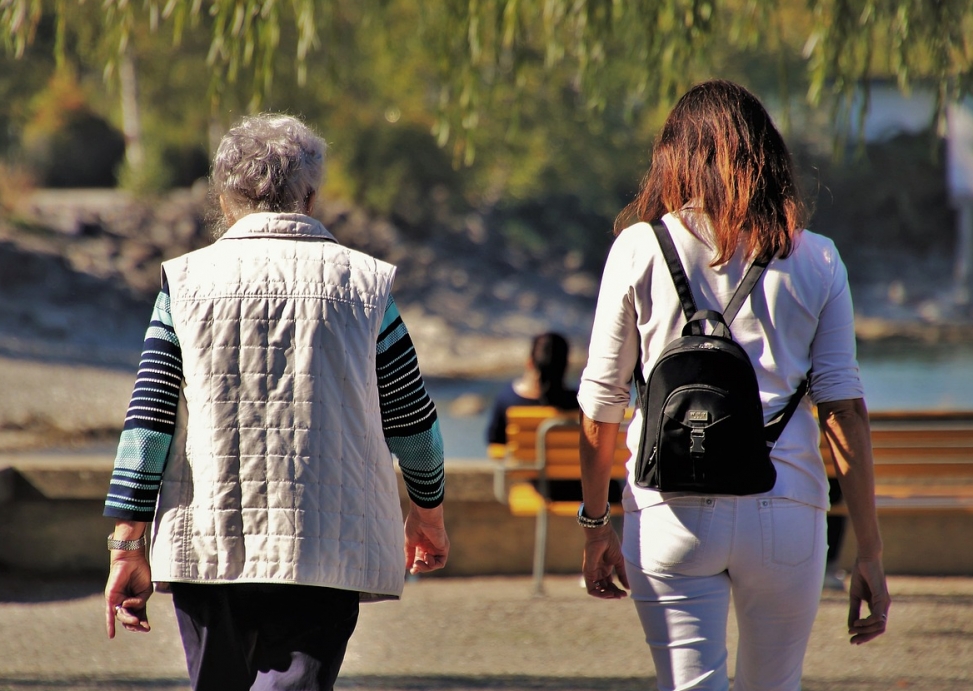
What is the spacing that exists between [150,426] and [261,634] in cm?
44

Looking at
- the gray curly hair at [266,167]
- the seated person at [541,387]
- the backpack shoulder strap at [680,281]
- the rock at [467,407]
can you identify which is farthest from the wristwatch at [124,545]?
the rock at [467,407]

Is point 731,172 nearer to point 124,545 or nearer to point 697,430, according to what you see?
point 697,430

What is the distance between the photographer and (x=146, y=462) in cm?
218

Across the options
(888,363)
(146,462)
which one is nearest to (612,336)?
(146,462)

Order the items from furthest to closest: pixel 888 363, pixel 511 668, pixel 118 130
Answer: pixel 118 130 → pixel 888 363 → pixel 511 668

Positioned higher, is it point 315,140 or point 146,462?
point 315,140

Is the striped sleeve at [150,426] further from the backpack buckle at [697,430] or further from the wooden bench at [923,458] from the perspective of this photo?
the wooden bench at [923,458]

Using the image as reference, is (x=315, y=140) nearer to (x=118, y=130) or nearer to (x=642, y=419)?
(x=642, y=419)

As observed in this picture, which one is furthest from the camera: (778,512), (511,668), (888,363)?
(888,363)

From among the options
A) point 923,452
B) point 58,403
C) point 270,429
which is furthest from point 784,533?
point 58,403

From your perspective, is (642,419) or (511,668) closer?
(642,419)

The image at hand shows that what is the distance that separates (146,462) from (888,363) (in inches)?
1441

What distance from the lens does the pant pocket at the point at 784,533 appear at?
2.04m

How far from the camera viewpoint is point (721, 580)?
2088 millimetres
